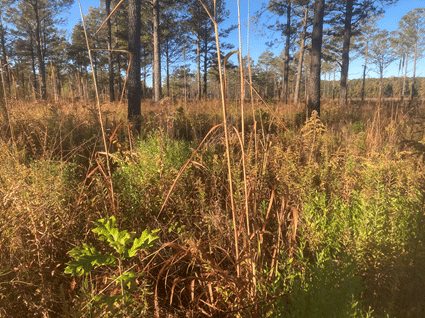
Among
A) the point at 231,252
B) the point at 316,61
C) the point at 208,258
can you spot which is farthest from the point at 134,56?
the point at 208,258

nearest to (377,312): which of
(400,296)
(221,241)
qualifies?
(400,296)

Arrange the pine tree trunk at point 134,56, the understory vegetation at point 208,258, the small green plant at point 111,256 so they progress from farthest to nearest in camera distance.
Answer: the pine tree trunk at point 134,56, the understory vegetation at point 208,258, the small green plant at point 111,256

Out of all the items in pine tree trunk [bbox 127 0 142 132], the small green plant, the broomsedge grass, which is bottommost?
the broomsedge grass

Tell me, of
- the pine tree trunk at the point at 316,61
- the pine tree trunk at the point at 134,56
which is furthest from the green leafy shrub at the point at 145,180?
the pine tree trunk at the point at 316,61

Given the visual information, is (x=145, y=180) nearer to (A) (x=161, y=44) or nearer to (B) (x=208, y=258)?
(B) (x=208, y=258)

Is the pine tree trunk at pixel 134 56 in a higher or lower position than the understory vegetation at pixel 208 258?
higher

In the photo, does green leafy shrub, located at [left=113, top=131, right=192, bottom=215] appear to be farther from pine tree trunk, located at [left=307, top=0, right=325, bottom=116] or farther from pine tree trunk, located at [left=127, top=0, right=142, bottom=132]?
pine tree trunk, located at [left=307, top=0, right=325, bottom=116]

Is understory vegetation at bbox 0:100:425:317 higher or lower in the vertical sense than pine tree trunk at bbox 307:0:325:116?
lower

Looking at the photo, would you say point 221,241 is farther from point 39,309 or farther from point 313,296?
point 39,309

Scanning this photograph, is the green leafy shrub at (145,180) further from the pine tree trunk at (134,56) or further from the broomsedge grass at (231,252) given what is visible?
the pine tree trunk at (134,56)

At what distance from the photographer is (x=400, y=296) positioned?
1.00m

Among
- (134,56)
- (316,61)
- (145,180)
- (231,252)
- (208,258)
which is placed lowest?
(231,252)

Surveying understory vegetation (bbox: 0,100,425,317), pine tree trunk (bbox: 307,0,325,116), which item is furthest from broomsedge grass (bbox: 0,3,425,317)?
pine tree trunk (bbox: 307,0,325,116)

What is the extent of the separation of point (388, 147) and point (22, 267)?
378 centimetres
